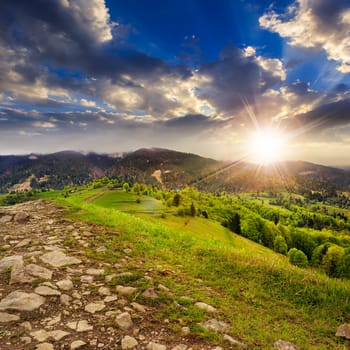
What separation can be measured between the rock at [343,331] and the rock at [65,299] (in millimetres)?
6129

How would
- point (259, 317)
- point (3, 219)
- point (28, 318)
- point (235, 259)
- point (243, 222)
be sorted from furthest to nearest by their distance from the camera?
point (243, 222) < point (3, 219) < point (235, 259) < point (259, 317) < point (28, 318)

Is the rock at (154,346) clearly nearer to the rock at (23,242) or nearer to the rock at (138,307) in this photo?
the rock at (138,307)

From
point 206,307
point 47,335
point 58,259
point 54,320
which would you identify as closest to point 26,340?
point 47,335

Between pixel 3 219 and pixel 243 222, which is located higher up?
pixel 3 219

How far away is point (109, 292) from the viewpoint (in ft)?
18.7

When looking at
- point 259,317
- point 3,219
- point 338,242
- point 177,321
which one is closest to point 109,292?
point 177,321

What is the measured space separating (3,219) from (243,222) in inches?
3934

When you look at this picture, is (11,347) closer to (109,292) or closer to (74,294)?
(74,294)

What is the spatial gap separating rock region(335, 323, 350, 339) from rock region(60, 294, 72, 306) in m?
6.13

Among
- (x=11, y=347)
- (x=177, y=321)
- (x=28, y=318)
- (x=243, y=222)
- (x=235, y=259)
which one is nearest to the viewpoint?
(x=11, y=347)

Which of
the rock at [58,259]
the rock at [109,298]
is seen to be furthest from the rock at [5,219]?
the rock at [109,298]

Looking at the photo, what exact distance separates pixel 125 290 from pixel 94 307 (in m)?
0.95

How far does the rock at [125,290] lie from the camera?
5.71 meters

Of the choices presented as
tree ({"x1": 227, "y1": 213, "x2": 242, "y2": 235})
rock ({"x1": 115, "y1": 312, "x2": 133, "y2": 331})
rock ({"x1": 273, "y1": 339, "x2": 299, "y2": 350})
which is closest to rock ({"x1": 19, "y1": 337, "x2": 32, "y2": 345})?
rock ({"x1": 115, "y1": 312, "x2": 133, "y2": 331})
